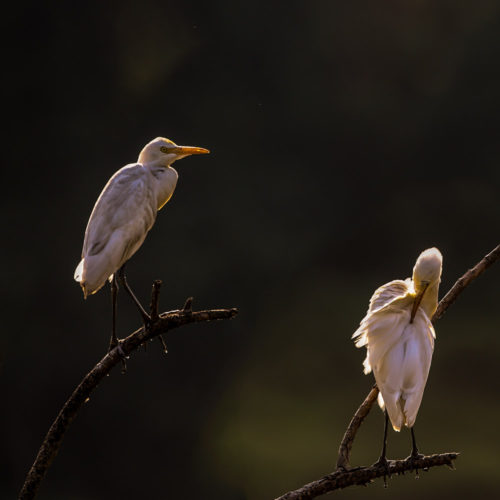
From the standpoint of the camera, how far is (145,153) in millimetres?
2939

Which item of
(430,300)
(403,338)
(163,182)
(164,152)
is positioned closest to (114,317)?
(163,182)

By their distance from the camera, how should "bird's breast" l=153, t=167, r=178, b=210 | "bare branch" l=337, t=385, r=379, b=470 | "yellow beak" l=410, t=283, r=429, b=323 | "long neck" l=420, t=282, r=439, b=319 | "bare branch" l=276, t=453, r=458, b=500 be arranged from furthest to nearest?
"bird's breast" l=153, t=167, r=178, b=210
"long neck" l=420, t=282, r=439, b=319
"yellow beak" l=410, t=283, r=429, b=323
"bare branch" l=337, t=385, r=379, b=470
"bare branch" l=276, t=453, r=458, b=500

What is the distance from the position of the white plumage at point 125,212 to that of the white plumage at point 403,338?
93 cm

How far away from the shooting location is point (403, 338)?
240 cm

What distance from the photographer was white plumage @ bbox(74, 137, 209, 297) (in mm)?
2543

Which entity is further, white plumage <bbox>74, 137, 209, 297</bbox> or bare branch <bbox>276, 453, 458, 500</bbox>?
white plumage <bbox>74, 137, 209, 297</bbox>

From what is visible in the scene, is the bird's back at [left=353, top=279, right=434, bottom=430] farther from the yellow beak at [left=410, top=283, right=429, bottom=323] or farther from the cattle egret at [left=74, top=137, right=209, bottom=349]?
the cattle egret at [left=74, top=137, right=209, bottom=349]

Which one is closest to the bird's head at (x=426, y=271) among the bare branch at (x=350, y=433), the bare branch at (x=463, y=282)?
the bare branch at (x=463, y=282)

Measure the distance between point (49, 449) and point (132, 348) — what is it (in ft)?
1.35

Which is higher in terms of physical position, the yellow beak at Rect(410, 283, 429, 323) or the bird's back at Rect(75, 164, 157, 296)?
the bird's back at Rect(75, 164, 157, 296)

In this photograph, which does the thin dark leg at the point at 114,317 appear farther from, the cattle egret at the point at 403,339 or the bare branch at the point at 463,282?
the bare branch at the point at 463,282

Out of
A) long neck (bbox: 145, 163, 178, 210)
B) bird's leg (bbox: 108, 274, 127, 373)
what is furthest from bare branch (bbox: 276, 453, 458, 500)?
long neck (bbox: 145, 163, 178, 210)

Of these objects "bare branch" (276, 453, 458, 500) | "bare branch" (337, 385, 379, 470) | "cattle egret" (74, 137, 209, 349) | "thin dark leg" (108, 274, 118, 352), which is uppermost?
"cattle egret" (74, 137, 209, 349)

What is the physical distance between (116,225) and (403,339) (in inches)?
44.9
